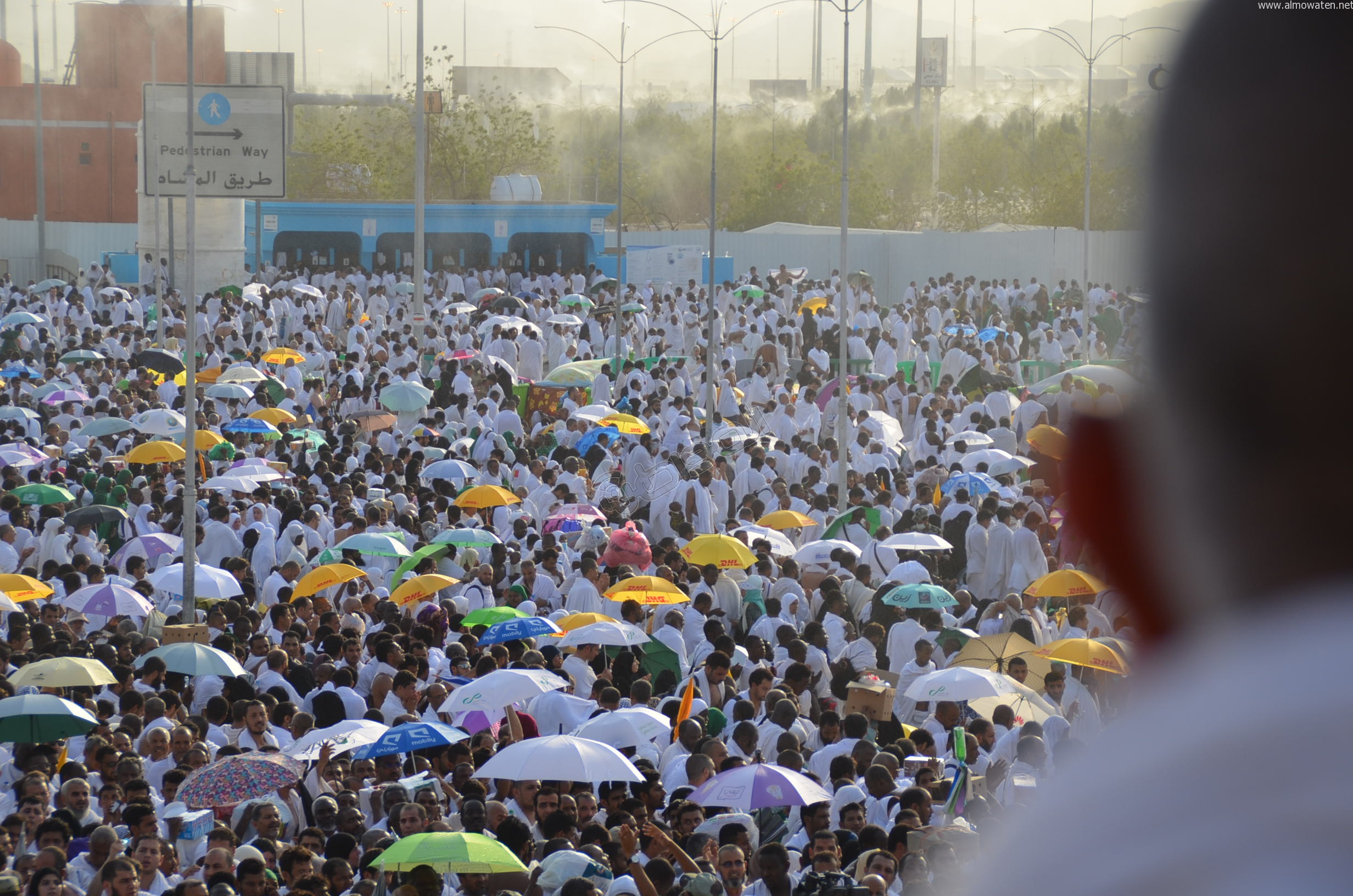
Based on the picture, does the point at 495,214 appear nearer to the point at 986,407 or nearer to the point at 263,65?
the point at 263,65

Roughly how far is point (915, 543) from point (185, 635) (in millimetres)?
5829

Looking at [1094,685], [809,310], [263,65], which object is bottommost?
[1094,685]

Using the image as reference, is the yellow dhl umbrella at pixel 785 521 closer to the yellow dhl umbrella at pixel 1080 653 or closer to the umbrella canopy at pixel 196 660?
the yellow dhl umbrella at pixel 1080 653

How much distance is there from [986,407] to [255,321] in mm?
14655

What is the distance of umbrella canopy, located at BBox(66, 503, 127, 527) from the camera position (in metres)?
13.6

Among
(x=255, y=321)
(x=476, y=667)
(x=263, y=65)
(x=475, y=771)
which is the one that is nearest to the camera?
(x=475, y=771)

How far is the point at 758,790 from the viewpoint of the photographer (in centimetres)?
729

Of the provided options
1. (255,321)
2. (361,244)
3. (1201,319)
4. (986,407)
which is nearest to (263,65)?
(361,244)

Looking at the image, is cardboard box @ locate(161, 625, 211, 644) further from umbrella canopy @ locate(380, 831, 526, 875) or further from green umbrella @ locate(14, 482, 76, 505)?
green umbrella @ locate(14, 482, 76, 505)

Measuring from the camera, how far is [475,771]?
8.12 metres

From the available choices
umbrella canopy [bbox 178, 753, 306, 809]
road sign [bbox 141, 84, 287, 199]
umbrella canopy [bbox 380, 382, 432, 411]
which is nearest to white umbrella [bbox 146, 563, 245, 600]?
umbrella canopy [bbox 178, 753, 306, 809]

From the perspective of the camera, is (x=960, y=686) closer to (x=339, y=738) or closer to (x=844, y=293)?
(x=339, y=738)

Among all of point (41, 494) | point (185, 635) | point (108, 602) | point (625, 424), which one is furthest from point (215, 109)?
point (185, 635)

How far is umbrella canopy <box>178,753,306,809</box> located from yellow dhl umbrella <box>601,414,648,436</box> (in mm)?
11337
